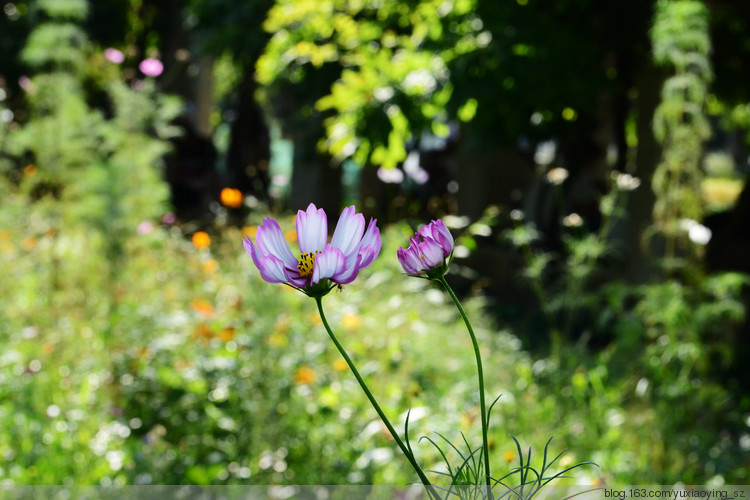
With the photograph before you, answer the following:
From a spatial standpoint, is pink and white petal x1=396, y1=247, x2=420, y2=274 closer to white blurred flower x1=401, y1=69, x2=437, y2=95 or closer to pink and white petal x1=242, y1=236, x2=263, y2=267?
pink and white petal x1=242, y1=236, x2=263, y2=267

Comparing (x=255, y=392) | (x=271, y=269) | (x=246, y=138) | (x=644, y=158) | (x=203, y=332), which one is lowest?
(x=271, y=269)

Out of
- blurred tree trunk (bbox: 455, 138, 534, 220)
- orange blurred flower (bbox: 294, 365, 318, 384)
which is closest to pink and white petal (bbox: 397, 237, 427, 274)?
orange blurred flower (bbox: 294, 365, 318, 384)

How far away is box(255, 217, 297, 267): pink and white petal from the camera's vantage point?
2.06 ft

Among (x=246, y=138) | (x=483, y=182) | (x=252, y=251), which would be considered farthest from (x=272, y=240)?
(x=246, y=138)

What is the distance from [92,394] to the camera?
342 centimetres

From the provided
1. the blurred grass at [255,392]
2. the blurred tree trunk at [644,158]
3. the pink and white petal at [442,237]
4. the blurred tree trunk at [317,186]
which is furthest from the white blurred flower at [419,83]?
the blurred tree trunk at [317,186]

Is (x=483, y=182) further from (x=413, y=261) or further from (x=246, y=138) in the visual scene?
(x=413, y=261)

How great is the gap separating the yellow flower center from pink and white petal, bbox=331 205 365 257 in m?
0.03

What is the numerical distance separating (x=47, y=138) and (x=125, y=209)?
2.21m

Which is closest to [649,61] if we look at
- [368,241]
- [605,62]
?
[605,62]

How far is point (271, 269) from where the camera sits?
60cm

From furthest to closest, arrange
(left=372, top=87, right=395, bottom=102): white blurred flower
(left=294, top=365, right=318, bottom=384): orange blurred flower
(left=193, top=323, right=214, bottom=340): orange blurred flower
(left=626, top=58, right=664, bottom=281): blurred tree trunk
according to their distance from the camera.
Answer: (left=626, top=58, right=664, bottom=281): blurred tree trunk
(left=372, top=87, right=395, bottom=102): white blurred flower
(left=193, top=323, right=214, bottom=340): orange blurred flower
(left=294, top=365, right=318, bottom=384): orange blurred flower

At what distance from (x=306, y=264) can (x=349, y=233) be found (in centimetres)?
6

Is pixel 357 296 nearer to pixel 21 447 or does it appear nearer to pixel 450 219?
pixel 450 219
